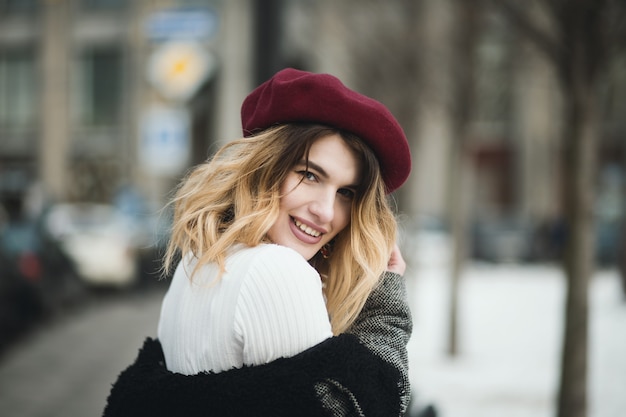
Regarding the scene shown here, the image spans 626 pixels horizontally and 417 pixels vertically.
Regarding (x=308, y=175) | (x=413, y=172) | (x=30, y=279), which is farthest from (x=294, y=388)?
(x=413, y=172)

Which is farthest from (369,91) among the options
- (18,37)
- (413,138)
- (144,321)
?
(18,37)

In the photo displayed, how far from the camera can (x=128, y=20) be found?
34.1 meters

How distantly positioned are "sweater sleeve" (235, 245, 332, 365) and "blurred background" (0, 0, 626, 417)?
789 millimetres

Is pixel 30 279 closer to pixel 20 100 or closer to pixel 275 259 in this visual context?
pixel 275 259

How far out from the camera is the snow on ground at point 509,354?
582 centimetres

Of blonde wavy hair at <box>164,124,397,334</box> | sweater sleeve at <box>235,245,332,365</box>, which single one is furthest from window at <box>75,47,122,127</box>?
sweater sleeve at <box>235,245,332,365</box>

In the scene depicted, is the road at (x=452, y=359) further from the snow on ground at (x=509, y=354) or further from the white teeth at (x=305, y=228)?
the white teeth at (x=305, y=228)

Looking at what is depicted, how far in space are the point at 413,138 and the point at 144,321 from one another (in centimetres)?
562

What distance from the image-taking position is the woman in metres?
1.55

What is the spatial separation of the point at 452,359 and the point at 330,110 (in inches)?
251

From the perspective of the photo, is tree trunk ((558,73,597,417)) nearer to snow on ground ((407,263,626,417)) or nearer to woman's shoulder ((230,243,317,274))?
snow on ground ((407,263,626,417))

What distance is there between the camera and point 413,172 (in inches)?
710

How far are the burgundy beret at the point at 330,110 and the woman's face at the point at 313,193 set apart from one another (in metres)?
0.06

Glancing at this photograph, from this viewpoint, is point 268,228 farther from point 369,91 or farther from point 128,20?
point 128,20
